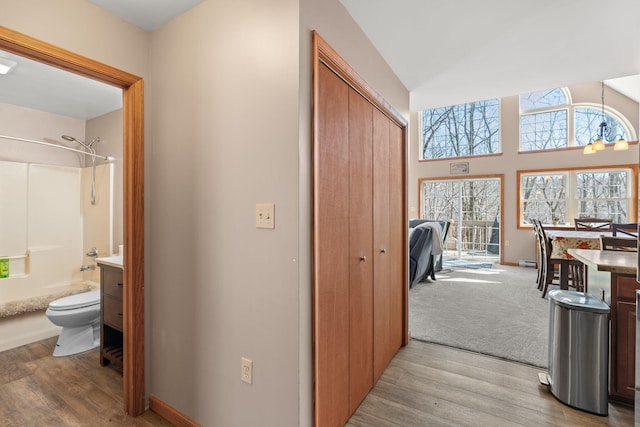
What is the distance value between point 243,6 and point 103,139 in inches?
108

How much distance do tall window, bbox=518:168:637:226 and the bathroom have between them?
748cm

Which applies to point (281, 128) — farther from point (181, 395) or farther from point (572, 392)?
point (572, 392)

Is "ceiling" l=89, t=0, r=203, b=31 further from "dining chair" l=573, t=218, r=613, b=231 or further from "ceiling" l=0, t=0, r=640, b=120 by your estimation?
"dining chair" l=573, t=218, r=613, b=231

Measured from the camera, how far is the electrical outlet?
146 cm

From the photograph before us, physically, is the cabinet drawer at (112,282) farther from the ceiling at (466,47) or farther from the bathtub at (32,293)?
the ceiling at (466,47)

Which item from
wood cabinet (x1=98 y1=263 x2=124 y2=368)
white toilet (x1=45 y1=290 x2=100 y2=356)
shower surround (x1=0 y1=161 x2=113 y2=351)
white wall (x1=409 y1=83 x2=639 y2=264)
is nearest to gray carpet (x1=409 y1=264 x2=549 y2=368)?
white wall (x1=409 y1=83 x2=639 y2=264)

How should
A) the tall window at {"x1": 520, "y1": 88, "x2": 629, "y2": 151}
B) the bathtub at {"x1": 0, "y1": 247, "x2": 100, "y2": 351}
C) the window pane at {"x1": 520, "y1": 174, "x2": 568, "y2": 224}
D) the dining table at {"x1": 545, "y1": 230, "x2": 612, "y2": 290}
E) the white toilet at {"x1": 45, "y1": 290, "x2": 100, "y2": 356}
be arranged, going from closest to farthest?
the white toilet at {"x1": 45, "y1": 290, "x2": 100, "y2": 356}
the bathtub at {"x1": 0, "y1": 247, "x2": 100, "y2": 351}
the dining table at {"x1": 545, "y1": 230, "x2": 612, "y2": 290}
the tall window at {"x1": 520, "y1": 88, "x2": 629, "y2": 151}
the window pane at {"x1": 520, "y1": 174, "x2": 568, "y2": 224}

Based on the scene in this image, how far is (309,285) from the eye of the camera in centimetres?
139

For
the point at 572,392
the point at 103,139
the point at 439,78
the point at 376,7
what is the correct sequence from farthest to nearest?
1. the point at 103,139
2. the point at 439,78
3. the point at 572,392
4. the point at 376,7

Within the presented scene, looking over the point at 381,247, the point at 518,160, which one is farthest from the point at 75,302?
the point at 518,160

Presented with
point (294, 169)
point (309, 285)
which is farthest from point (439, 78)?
point (309, 285)

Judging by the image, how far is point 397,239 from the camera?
2568 mm

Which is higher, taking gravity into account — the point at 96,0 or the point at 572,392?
the point at 96,0

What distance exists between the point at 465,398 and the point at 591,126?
674cm
